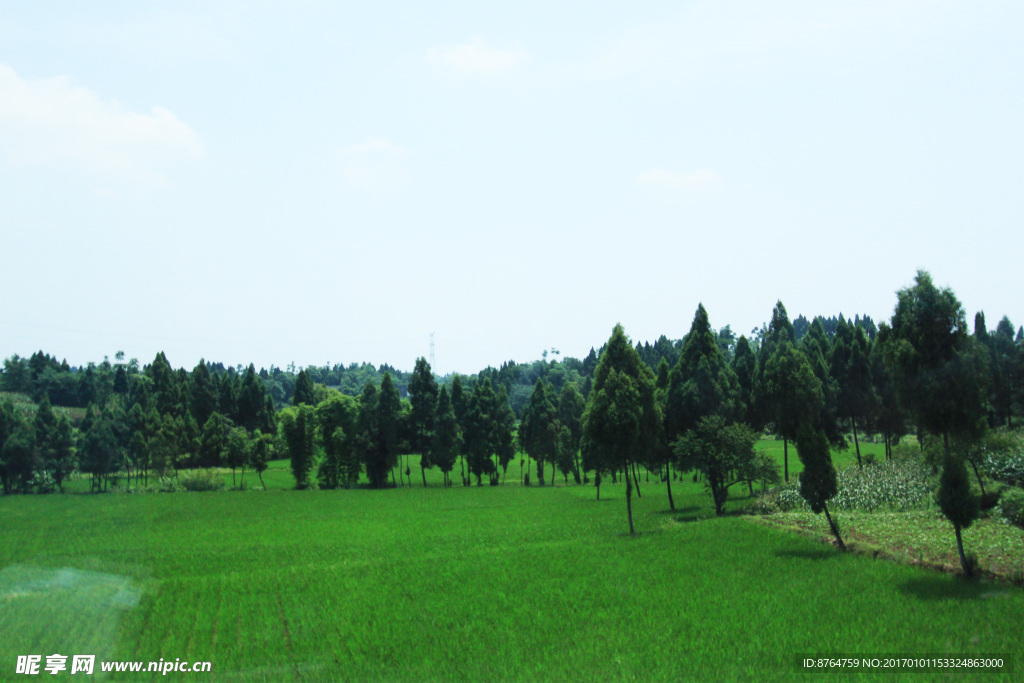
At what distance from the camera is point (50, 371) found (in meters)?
140

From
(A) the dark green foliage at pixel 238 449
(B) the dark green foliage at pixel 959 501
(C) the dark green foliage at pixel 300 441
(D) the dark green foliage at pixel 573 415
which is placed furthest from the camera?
(A) the dark green foliage at pixel 238 449

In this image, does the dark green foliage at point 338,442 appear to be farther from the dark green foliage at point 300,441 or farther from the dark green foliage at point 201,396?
the dark green foliage at point 201,396

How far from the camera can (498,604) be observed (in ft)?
54.9

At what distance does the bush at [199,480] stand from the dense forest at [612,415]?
4670 millimetres

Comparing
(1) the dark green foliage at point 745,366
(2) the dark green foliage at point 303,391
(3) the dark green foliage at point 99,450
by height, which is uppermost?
(2) the dark green foliage at point 303,391

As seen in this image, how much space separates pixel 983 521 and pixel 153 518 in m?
43.1

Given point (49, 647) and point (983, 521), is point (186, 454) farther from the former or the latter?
point (983, 521)

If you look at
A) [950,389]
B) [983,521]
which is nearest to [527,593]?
[950,389]

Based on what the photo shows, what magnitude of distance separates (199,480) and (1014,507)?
63.6m

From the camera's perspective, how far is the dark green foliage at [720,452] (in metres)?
31.0

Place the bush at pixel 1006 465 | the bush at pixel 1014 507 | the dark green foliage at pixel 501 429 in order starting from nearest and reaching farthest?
1. the bush at pixel 1014 507
2. the bush at pixel 1006 465
3. the dark green foliage at pixel 501 429

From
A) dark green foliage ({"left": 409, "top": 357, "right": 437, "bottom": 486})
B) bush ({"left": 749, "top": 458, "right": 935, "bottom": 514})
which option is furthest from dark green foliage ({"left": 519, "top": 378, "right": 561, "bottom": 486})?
bush ({"left": 749, "top": 458, "right": 935, "bottom": 514})

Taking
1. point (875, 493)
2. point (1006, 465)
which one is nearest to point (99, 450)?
point (875, 493)

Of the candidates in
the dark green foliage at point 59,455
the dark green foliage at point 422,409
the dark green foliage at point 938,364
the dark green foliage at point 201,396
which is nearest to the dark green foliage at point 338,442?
the dark green foliage at point 422,409
